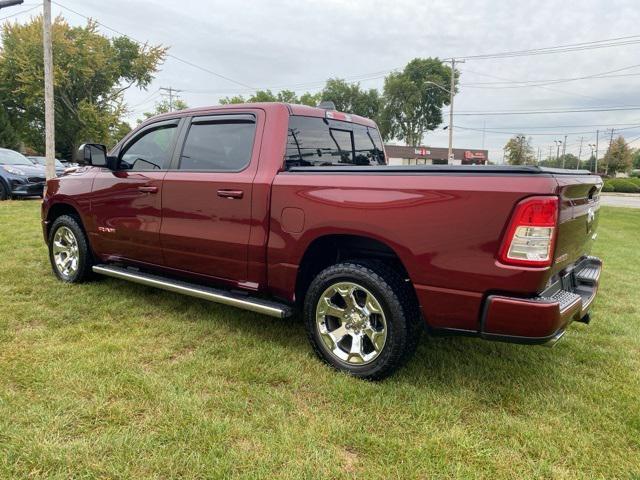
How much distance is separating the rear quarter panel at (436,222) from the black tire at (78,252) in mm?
2675

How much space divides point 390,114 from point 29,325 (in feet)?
197

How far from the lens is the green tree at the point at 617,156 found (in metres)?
68.6

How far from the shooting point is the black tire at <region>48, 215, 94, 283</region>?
190 inches

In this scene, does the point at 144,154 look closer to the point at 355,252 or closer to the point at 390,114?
the point at 355,252

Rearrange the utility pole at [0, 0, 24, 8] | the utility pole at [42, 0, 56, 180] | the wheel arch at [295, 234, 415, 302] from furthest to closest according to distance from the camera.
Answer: the utility pole at [42, 0, 56, 180] < the utility pole at [0, 0, 24, 8] < the wheel arch at [295, 234, 415, 302]

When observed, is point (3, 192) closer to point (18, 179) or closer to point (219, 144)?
point (18, 179)

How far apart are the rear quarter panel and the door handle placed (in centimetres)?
41

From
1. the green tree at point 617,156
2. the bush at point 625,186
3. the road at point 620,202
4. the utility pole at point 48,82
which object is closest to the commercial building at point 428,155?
the bush at point 625,186

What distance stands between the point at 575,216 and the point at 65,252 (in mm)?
4804

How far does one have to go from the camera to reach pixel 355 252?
3.30 metres

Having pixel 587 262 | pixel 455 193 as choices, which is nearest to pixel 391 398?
pixel 455 193

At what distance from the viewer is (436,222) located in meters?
2.66

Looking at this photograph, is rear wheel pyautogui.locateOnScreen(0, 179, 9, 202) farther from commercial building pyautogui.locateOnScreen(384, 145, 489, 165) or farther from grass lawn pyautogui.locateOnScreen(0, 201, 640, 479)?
commercial building pyautogui.locateOnScreen(384, 145, 489, 165)

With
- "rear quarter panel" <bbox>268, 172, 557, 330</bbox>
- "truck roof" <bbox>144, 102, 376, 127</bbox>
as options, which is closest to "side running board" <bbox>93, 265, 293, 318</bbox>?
"rear quarter panel" <bbox>268, 172, 557, 330</bbox>
